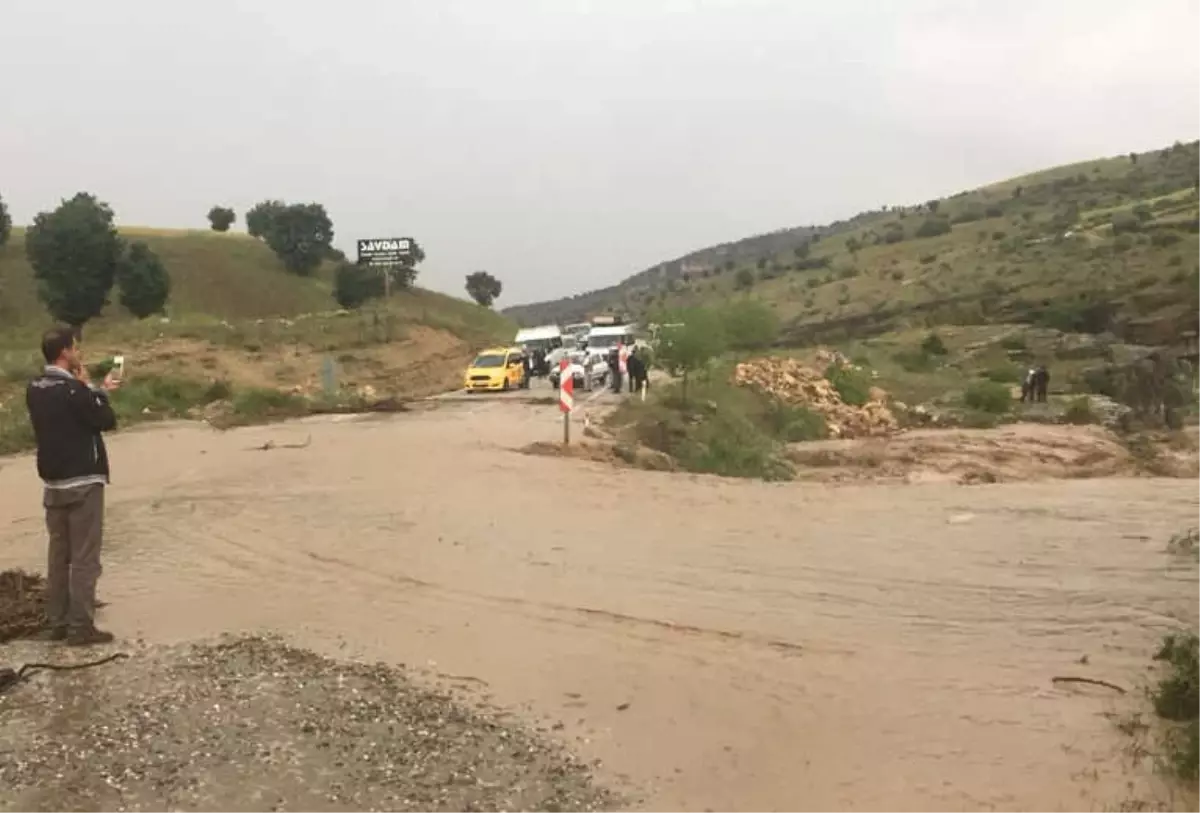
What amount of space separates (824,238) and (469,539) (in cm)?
12710

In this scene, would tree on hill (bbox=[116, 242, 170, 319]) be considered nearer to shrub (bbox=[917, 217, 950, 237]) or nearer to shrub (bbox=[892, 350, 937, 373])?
shrub (bbox=[892, 350, 937, 373])

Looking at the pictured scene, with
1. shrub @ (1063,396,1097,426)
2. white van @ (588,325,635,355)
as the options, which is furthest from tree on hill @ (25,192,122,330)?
shrub @ (1063,396,1097,426)

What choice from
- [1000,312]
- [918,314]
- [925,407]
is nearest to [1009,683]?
[925,407]

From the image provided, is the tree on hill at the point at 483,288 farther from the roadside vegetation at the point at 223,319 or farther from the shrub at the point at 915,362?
the shrub at the point at 915,362

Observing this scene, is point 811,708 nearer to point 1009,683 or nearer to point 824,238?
point 1009,683

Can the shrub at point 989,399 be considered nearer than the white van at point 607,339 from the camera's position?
Yes

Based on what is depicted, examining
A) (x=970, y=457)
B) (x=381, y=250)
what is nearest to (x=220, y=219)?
(x=381, y=250)

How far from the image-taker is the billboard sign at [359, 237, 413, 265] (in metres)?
59.6

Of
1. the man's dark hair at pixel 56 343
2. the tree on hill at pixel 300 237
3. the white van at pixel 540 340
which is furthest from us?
the tree on hill at pixel 300 237

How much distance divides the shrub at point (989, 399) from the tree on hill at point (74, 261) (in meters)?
49.3

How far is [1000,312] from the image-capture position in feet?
211

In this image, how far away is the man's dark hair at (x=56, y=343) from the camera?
790 cm

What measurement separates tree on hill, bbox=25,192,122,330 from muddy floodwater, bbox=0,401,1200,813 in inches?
1961

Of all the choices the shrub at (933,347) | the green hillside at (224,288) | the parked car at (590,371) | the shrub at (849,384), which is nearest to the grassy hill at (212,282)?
the green hillside at (224,288)
